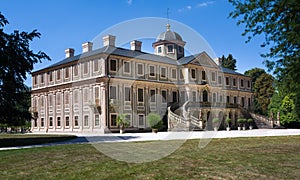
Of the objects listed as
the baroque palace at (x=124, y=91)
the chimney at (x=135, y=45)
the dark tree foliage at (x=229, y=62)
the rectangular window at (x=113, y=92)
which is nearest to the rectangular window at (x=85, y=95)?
the baroque palace at (x=124, y=91)

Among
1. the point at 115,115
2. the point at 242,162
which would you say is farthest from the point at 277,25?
the point at 115,115

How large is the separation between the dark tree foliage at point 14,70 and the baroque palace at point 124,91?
13.5 meters

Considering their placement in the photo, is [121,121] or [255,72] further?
[255,72]

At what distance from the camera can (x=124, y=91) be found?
36.4m

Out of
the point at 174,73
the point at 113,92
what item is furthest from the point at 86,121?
the point at 174,73

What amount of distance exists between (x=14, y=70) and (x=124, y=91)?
17.0 m

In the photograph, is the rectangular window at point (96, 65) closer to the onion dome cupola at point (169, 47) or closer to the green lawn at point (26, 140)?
the green lawn at point (26, 140)

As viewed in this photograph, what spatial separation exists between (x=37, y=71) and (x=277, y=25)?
1494 inches

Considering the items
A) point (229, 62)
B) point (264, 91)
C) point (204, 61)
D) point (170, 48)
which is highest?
point (229, 62)

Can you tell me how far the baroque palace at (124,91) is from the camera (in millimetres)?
35250

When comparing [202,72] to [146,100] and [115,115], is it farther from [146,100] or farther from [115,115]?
[115,115]

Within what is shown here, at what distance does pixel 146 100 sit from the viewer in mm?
38750

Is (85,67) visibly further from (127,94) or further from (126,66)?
(127,94)

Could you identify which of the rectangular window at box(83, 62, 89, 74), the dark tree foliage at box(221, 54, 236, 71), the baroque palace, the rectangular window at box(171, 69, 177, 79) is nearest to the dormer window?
the baroque palace
